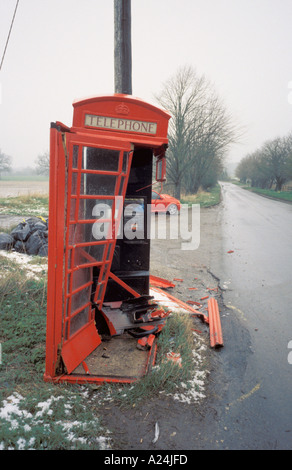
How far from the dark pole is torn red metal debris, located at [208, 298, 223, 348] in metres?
3.92

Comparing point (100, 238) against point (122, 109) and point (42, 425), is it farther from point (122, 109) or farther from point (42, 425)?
point (42, 425)

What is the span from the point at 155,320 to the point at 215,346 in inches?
33.2

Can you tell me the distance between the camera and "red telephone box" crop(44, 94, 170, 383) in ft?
9.14

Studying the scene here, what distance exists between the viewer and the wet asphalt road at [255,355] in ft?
8.39

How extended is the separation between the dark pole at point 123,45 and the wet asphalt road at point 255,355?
168 inches

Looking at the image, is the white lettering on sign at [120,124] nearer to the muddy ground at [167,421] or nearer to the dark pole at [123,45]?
the dark pole at [123,45]

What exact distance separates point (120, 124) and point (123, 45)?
2.59 metres

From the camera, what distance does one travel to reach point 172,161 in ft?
86.7

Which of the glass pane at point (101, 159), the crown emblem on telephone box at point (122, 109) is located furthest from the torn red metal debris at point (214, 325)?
the crown emblem on telephone box at point (122, 109)

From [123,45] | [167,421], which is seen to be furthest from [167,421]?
[123,45]

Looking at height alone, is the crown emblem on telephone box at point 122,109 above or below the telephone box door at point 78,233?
above

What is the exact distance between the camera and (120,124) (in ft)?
11.2

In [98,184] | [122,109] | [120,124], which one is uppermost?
[122,109]
